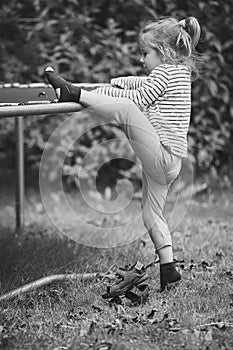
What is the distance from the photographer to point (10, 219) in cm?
488

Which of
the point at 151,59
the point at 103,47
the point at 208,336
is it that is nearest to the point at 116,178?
the point at 103,47

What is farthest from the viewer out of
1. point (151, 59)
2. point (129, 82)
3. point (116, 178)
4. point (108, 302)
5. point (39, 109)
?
point (116, 178)

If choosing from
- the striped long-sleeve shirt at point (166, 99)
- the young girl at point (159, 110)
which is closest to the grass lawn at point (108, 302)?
the young girl at point (159, 110)

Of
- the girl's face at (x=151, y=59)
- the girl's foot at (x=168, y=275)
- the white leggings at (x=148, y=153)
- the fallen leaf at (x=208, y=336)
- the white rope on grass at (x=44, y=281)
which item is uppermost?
the girl's face at (x=151, y=59)

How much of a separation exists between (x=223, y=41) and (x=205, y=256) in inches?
81.6

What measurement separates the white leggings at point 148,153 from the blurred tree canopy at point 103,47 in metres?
2.09

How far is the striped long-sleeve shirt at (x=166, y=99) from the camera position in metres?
3.02

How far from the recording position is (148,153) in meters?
3.07

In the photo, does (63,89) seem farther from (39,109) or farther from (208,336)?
(208,336)

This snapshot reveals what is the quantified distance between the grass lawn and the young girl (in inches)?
7.3

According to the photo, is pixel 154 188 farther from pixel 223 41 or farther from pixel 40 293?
pixel 223 41

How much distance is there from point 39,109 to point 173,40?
0.70 m

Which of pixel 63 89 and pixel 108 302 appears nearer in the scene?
pixel 63 89

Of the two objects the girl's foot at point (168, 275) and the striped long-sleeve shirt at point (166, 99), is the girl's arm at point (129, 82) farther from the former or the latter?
the girl's foot at point (168, 275)
